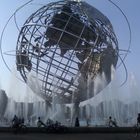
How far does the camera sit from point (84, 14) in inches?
1098

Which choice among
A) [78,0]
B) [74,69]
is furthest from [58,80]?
[78,0]

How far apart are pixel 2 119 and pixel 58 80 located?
6.10 meters

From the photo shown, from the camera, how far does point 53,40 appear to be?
2772 cm

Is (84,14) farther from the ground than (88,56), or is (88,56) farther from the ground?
(84,14)

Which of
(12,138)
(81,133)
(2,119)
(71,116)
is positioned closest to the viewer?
(12,138)

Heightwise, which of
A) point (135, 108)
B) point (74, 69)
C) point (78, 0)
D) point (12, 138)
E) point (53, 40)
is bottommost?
point (12, 138)

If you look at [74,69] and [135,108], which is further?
[135,108]

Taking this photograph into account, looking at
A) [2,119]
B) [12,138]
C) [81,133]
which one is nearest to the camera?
[12,138]

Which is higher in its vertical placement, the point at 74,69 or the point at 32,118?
the point at 74,69

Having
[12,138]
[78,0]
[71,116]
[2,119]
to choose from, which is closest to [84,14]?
[78,0]

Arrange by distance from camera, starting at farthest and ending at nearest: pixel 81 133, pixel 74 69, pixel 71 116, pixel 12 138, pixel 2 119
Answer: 1. pixel 2 119
2. pixel 71 116
3. pixel 74 69
4. pixel 81 133
5. pixel 12 138

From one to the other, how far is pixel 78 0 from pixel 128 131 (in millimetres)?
11667

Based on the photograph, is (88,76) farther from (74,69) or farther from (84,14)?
(84,14)

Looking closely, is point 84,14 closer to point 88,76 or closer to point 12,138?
point 88,76
